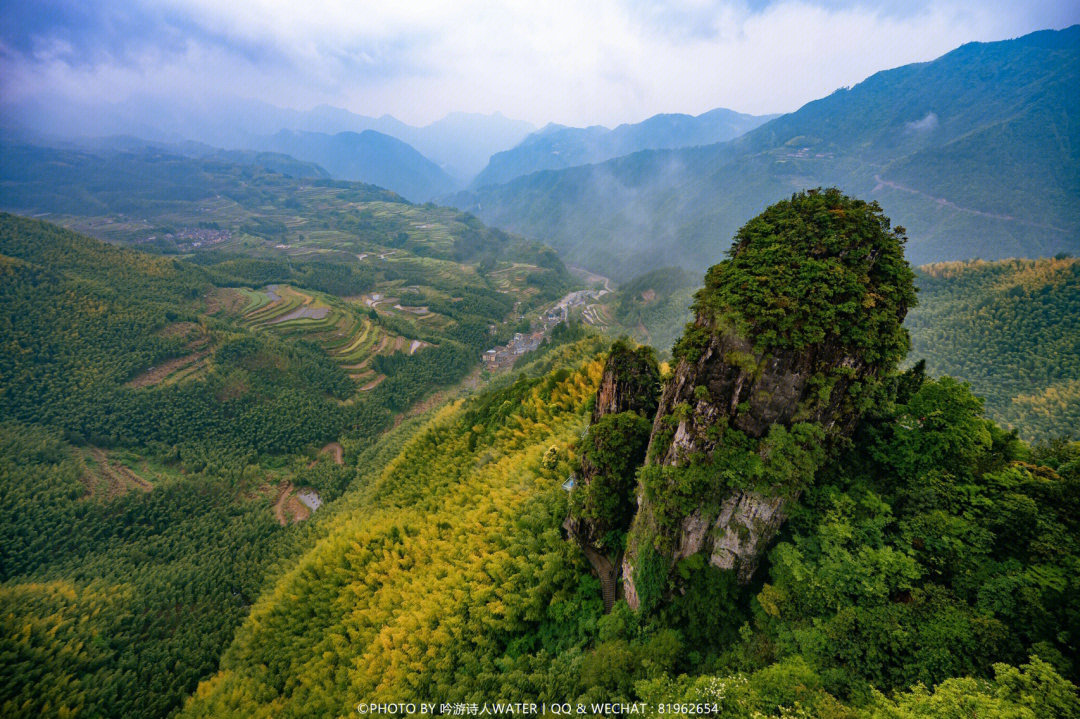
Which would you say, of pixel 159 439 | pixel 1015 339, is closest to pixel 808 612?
Result: pixel 1015 339

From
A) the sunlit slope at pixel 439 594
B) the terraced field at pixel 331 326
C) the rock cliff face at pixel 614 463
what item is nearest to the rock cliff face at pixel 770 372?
the rock cliff face at pixel 614 463

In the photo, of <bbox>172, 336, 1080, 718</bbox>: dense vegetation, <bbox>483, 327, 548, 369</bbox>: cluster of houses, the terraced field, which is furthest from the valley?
<bbox>483, 327, 548, 369</bbox>: cluster of houses

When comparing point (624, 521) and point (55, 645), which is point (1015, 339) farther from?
point (55, 645)

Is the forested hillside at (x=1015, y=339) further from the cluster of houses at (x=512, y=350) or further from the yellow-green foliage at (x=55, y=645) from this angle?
the yellow-green foliage at (x=55, y=645)

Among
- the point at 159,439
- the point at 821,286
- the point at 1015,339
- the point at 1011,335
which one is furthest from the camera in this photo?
the point at 159,439

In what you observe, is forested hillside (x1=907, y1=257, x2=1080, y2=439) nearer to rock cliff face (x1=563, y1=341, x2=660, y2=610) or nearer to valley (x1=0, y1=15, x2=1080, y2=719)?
valley (x1=0, y1=15, x2=1080, y2=719)

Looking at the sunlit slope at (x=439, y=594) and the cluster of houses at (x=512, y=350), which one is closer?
the sunlit slope at (x=439, y=594)

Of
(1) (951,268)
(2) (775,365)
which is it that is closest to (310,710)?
(2) (775,365)
